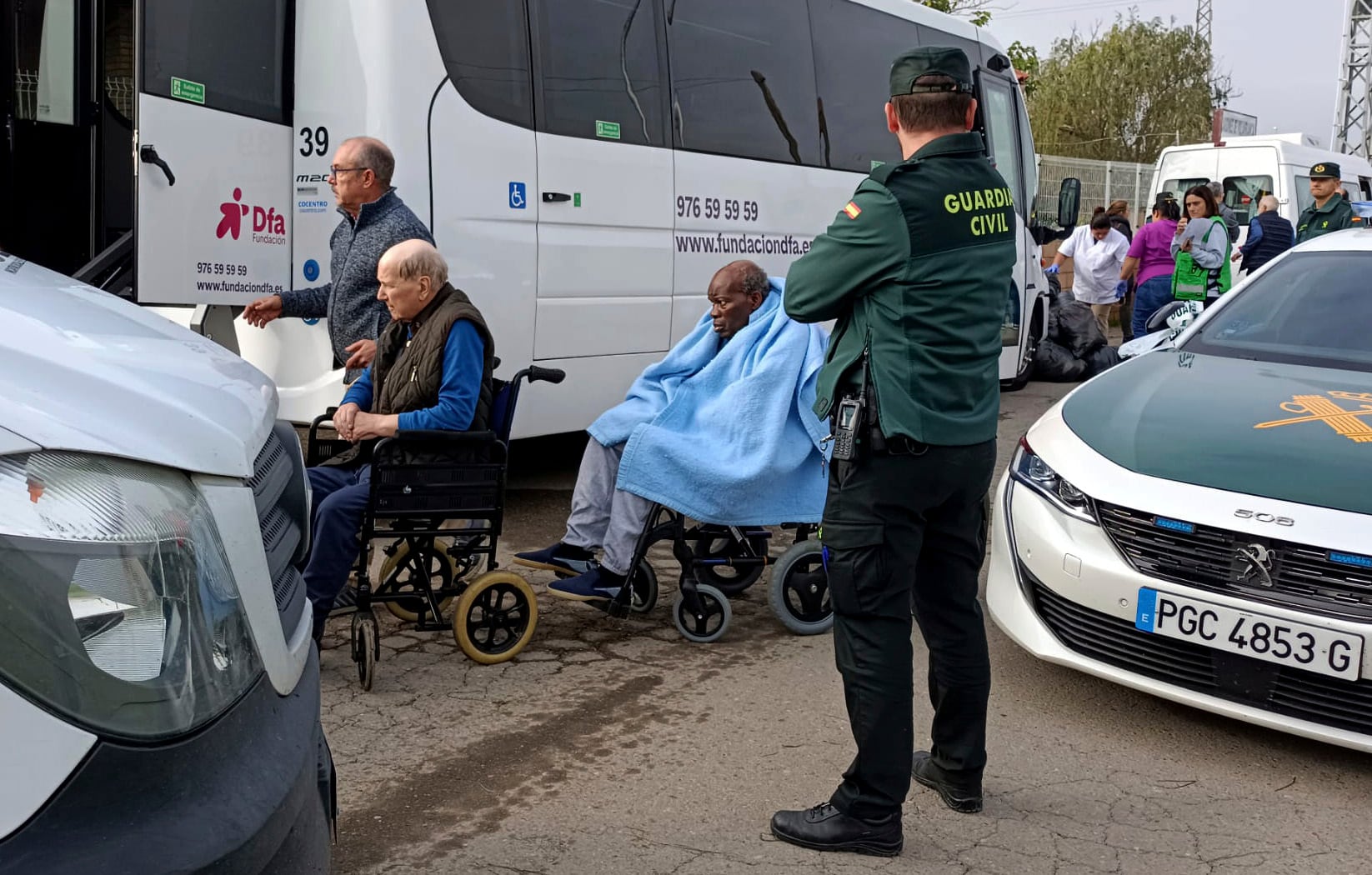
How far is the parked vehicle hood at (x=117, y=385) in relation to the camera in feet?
5.30

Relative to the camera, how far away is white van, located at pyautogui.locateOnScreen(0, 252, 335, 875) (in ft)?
4.83

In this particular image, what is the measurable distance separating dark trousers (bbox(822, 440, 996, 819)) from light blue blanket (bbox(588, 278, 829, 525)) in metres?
1.29

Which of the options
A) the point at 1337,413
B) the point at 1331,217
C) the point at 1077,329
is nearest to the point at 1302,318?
the point at 1337,413

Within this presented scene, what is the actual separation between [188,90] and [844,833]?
4081 mm

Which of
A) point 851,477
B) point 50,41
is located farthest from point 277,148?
point 851,477

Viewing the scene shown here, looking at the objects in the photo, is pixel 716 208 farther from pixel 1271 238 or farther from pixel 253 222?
pixel 1271 238

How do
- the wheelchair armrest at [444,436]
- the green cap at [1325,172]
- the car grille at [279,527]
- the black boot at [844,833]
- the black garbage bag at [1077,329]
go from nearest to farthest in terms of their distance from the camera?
the car grille at [279,527], the black boot at [844,833], the wheelchair armrest at [444,436], the green cap at [1325,172], the black garbage bag at [1077,329]

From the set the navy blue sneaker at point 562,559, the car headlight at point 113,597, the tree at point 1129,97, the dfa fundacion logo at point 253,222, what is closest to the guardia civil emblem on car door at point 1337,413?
the navy blue sneaker at point 562,559

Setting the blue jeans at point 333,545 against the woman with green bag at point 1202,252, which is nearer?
the blue jeans at point 333,545

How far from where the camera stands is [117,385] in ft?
5.84

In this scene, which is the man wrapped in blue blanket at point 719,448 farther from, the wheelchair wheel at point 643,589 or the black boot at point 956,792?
the black boot at point 956,792

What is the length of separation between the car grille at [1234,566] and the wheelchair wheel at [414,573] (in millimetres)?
2155

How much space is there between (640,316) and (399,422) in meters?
3.13

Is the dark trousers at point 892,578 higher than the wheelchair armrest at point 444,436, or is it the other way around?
the wheelchair armrest at point 444,436
